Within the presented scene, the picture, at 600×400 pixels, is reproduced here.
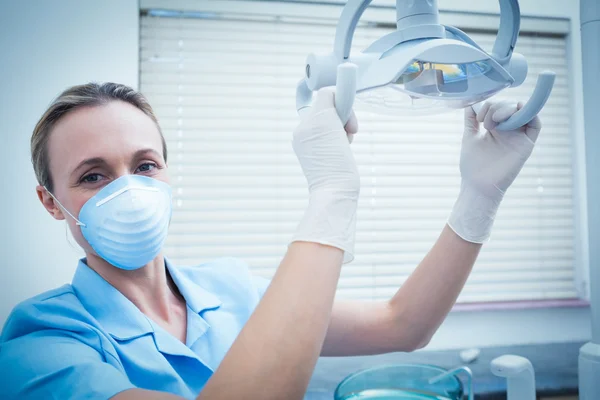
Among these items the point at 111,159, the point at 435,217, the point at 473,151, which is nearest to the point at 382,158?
the point at 435,217

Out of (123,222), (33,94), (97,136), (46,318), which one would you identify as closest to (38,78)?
(33,94)

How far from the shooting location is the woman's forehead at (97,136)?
0.96 metres

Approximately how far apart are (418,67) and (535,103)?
0.24 metres

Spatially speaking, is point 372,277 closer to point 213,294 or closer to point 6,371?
point 213,294

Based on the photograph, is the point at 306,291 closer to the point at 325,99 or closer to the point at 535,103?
the point at 325,99

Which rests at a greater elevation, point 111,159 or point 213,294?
point 111,159

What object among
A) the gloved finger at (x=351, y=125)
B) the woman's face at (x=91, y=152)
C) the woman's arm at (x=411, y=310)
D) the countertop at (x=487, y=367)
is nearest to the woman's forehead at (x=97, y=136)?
the woman's face at (x=91, y=152)

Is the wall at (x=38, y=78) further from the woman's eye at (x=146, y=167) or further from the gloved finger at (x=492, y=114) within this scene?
the gloved finger at (x=492, y=114)

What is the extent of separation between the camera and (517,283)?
2061 mm

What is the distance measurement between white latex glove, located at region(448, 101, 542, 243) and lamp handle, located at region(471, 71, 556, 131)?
12cm

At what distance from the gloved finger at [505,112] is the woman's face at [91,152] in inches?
30.3

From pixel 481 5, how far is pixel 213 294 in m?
1.80

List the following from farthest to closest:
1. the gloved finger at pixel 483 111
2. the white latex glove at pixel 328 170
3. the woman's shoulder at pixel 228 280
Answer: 1. the woman's shoulder at pixel 228 280
2. the gloved finger at pixel 483 111
3. the white latex glove at pixel 328 170

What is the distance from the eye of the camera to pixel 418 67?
659 millimetres
